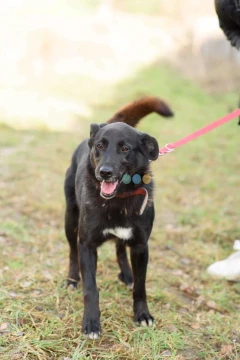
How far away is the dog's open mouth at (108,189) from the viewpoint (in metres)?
2.94

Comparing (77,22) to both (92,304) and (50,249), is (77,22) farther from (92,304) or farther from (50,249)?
(92,304)

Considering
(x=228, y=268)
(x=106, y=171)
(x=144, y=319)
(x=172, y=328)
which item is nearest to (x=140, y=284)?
(x=144, y=319)

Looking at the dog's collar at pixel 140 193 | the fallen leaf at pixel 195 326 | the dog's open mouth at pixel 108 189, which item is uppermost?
the dog's open mouth at pixel 108 189

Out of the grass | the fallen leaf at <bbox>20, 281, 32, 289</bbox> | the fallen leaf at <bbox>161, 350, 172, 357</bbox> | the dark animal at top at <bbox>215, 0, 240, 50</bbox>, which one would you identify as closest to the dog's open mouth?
the grass

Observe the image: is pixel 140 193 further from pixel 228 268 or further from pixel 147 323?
pixel 228 268

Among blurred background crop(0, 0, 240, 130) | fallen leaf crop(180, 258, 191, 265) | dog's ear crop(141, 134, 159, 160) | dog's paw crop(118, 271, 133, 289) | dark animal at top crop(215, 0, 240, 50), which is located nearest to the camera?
dog's ear crop(141, 134, 159, 160)

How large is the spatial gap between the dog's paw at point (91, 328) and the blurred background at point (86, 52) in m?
7.07

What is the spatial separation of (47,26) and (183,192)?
1176 centimetres

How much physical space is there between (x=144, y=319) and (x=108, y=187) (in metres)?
1.02

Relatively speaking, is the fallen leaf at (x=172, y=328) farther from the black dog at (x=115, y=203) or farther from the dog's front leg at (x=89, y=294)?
the dog's front leg at (x=89, y=294)

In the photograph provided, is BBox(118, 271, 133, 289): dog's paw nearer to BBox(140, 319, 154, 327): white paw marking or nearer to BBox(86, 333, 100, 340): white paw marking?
BBox(140, 319, 154, 327): white paw marking

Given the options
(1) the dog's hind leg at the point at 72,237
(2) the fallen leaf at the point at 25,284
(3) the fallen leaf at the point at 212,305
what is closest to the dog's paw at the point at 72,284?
(1) the dog's hind leg at the point at 72,237

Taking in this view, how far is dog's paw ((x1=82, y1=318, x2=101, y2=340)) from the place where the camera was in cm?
301

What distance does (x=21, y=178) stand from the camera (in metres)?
6.61
